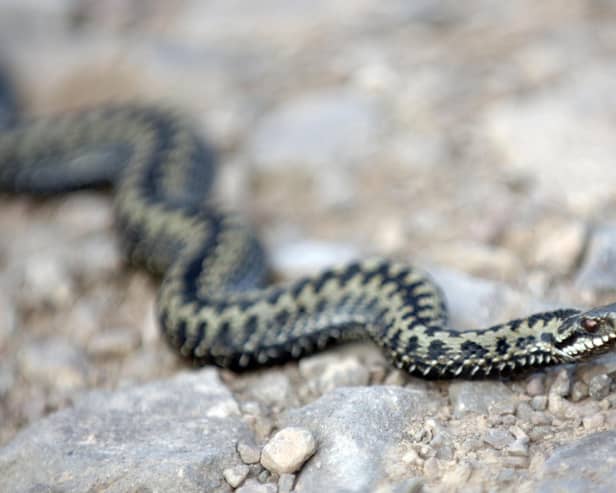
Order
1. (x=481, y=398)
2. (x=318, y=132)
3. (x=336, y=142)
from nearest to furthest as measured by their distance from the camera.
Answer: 1. (x=481, y=398)
2. (x=336, y=142)
3. (x=318, y=132)

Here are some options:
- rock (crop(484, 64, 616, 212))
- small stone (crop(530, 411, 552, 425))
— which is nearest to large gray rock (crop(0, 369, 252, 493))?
small stone (crop(530, 411, 552, 425))

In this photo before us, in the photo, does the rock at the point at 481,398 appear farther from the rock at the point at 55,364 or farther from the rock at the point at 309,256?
the rock at the point at 55,364

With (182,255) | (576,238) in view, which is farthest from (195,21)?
(576,238)

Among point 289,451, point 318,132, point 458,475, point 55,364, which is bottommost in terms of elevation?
point 55,364

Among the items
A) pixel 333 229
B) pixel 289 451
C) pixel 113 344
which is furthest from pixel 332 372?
pixel 333 229

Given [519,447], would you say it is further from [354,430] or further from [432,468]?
[354,430]
